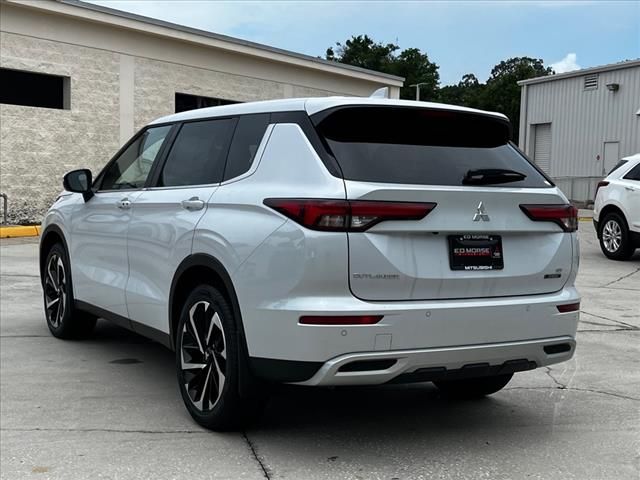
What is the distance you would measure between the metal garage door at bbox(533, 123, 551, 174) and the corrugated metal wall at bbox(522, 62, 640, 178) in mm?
201

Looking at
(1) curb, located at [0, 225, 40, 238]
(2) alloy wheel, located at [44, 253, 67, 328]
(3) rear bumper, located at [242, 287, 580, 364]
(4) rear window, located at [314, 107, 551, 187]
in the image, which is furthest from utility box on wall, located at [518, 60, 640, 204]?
(3) rear bumper, located at [242, 287, 580, 364]

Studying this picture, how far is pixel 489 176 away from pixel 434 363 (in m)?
1.02

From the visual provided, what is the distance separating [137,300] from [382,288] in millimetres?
2064

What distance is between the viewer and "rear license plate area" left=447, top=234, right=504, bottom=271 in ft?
12.1

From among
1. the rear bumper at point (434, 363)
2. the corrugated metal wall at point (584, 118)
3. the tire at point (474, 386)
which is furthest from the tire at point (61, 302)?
the corrugated metal wall at point (584, 118)

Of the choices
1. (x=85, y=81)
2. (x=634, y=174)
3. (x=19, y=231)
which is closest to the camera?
(x=634, y=174)

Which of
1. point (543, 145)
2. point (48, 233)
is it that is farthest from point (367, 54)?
point (48, 233)

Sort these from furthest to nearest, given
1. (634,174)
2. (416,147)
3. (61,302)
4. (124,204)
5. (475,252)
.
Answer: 1. (634,174)
2. (61,302)
3. (124,204)
4. (416,147)
5. (475,252)

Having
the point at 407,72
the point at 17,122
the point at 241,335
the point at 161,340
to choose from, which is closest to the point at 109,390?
the point at 161,340

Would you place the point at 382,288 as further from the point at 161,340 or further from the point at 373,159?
the point at 161,340

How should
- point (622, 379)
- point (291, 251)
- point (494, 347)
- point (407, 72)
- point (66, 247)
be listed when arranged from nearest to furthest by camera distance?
point (291, 251) → point (494, 347) → point (622, 379) → point (66, 247) → point (407, 72)

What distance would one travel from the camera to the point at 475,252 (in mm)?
3750

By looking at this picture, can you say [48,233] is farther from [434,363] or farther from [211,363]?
[434,363]

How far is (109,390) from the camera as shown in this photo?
4977 mm
